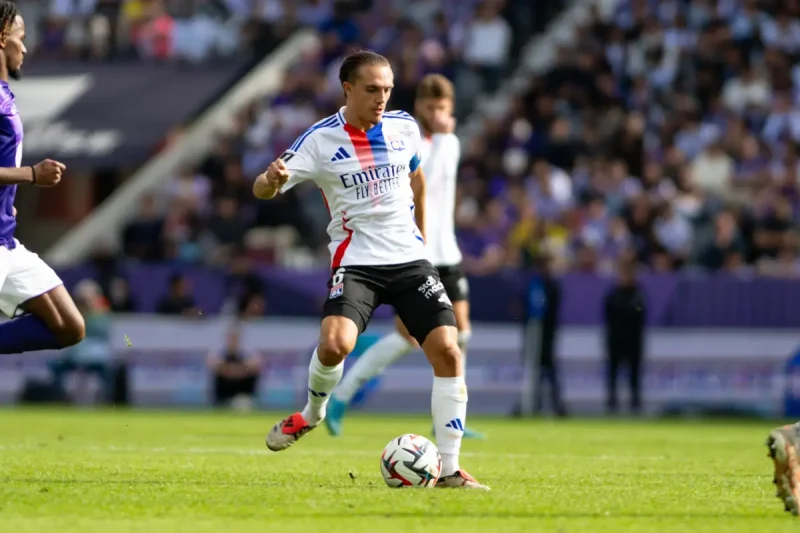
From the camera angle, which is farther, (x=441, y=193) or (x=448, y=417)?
(x=441, y=193)

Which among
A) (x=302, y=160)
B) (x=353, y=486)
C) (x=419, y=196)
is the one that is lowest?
(x=353, y=486)

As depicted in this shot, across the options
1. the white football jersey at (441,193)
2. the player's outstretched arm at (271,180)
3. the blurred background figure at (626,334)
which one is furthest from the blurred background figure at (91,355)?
the player's outstretched arm at (271,180)

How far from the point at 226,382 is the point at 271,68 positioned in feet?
30.1

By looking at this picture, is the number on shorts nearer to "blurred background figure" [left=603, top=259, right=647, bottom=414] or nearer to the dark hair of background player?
the dark hair of background player

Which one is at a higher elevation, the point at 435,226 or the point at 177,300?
the point at 435,226

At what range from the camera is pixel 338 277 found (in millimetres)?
8047

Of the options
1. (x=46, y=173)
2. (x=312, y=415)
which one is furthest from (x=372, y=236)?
(x=46, y=173)

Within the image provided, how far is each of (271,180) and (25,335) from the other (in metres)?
1.84

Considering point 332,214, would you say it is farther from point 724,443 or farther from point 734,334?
point 734,334

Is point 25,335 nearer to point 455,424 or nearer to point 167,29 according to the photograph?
point 455,424

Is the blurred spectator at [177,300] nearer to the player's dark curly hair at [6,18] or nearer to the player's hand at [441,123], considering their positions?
the player's hand at [441,123]

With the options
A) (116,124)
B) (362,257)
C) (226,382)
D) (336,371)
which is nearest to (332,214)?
(362,257)

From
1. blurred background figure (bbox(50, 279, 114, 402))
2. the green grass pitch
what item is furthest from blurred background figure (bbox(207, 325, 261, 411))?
the green grass pitch

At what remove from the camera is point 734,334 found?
19344 millimetres
